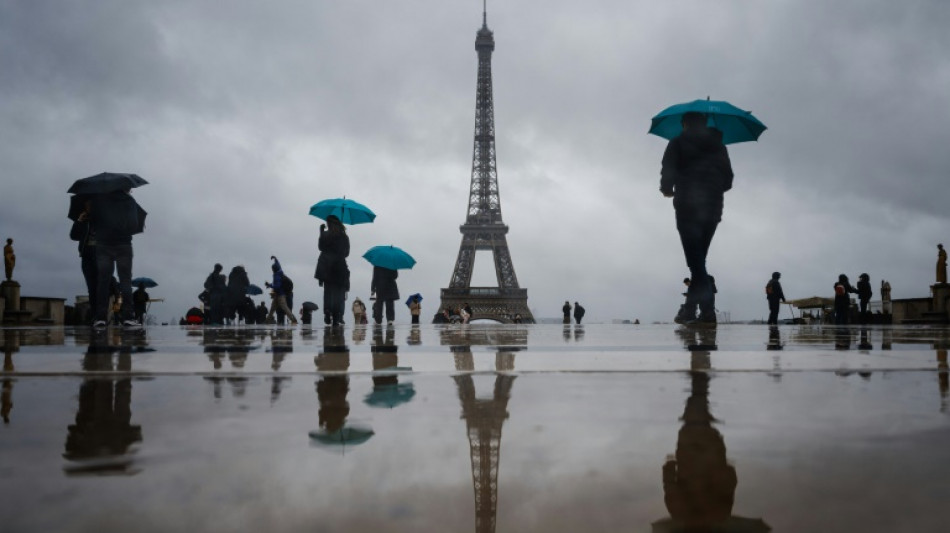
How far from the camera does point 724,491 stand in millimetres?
946

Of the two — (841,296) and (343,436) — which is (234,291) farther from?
(343,436)

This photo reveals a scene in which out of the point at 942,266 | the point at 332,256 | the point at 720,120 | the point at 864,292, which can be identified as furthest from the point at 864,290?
the point at 332,256

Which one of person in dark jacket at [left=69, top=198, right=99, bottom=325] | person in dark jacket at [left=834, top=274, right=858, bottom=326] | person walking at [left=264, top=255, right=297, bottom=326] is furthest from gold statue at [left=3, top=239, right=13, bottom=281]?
person in dark jacket at [left=834, top=274, right=858, bottom=326]

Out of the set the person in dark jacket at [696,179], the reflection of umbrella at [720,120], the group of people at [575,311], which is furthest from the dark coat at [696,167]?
the group of people at [575,311]

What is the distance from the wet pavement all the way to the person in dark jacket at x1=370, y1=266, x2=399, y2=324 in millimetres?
14406

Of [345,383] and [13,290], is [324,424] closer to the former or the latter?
[345,383]

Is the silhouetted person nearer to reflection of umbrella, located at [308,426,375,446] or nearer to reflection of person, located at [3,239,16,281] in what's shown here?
reflection of umbrella, located at [308,426,375,446]

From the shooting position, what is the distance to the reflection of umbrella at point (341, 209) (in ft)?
53.6

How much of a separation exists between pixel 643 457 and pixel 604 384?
3.56ft

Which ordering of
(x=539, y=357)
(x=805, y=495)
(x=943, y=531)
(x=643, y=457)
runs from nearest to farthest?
(x=943, y=531) < (x=805, y=495) < (x=643, y=457) < (x=539, y=357)

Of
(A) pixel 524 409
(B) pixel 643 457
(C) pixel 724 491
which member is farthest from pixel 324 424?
(C) pixel 724 491

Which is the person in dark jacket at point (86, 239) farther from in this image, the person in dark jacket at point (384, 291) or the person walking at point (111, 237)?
the person in dark jacket at point (384, 291)

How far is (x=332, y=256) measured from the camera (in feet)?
38.0

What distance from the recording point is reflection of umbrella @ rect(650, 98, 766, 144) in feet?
34.5
